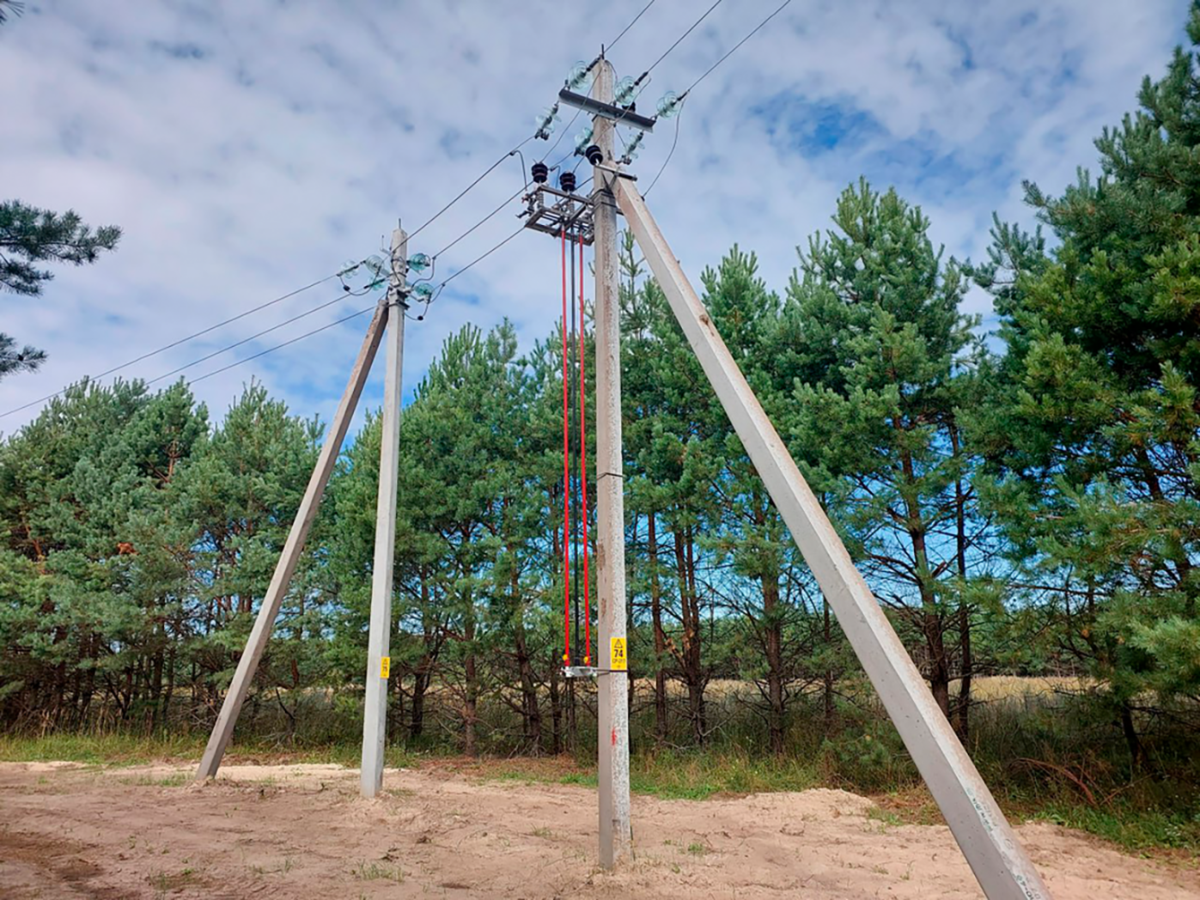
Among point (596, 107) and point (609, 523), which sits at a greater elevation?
point (596, 107)

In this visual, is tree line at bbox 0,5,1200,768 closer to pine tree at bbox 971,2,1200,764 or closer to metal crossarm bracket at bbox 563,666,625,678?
pine tree at bbox 971,2,1200,764

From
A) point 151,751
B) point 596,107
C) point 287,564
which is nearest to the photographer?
point 596,107

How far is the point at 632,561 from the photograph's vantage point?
13633 mm

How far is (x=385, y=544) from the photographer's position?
9.78 m

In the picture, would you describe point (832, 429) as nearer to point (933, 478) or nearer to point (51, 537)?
point (933, 478)

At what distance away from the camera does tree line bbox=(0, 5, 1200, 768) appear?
7.69 metres

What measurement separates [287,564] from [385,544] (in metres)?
1.71

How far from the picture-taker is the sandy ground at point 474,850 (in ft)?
18.1

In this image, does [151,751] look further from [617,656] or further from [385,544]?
[617,656]

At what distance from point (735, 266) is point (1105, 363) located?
6285 millimetres

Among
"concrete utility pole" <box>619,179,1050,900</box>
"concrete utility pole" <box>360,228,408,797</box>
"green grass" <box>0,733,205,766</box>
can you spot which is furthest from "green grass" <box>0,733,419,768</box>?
"concrete utility pole" <box>619,179,1050,900</box>

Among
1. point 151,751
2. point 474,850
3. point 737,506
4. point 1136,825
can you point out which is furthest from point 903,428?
point 151,751

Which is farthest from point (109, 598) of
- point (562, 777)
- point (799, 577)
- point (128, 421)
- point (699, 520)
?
point (799, 577)

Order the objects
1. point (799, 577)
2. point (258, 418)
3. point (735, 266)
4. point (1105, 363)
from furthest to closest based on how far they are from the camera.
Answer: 1. point (258, 418)
2. point (735, 266)
3. point (799, 577)
4. point (1105, 363)
